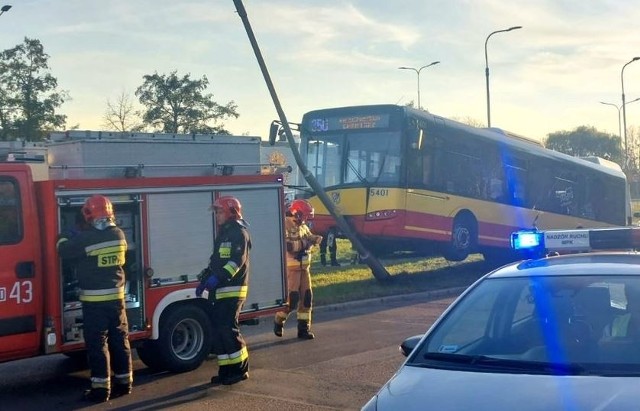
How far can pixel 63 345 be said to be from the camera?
8.12 metres

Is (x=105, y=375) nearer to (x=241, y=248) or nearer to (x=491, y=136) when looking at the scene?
(x=241, y=248)

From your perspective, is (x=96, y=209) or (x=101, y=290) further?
(x=96, y=209)

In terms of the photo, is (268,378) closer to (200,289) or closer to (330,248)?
→ (200,289)

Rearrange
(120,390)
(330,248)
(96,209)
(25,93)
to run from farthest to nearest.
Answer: (25,93)
(330,248)
(120,390)
(96,209)

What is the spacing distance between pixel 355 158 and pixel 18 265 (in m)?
11.1

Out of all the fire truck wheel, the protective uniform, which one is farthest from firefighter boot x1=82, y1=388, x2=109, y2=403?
the protective uniform

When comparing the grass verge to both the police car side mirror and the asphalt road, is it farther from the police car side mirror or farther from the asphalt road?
the police car side mirror

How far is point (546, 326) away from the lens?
4.86 metres

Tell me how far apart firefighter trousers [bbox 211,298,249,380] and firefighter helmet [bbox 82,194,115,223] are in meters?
1.44

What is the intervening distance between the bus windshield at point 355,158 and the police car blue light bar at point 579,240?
11.6 metres

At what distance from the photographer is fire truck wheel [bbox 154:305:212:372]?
8.98 meters

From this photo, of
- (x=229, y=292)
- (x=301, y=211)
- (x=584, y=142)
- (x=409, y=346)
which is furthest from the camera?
(x=584, y=142)

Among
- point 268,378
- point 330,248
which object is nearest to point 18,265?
point 268,378

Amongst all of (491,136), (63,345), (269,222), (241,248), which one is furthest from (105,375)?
(491,136)
